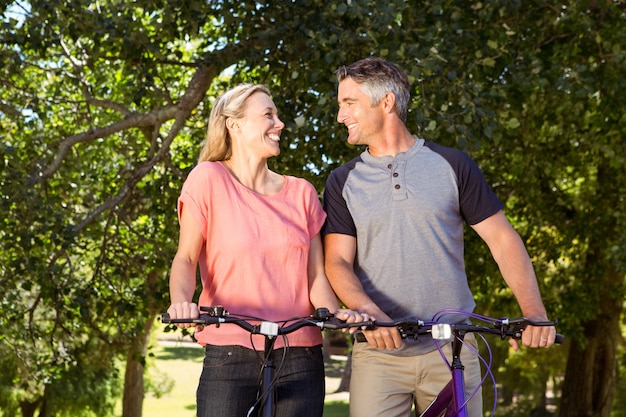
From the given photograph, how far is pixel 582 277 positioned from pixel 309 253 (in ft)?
38.8

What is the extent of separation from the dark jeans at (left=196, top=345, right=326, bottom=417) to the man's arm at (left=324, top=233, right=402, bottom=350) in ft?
0.77

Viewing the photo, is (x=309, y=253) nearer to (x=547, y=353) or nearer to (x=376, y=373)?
(x=376, y=373)

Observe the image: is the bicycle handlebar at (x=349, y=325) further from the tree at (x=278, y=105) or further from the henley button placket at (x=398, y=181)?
the tree at (x=278, y=105)

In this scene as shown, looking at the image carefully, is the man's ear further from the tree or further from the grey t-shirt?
the tree

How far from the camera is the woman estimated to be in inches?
128

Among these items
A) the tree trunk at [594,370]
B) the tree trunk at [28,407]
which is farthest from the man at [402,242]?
the tree trunk at [28,407]

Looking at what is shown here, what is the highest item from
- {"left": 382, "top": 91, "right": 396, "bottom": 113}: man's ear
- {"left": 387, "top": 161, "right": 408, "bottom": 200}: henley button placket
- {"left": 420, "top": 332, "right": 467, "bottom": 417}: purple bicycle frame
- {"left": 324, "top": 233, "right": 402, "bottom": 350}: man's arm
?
{"left": 382, "top": 91, "right": 396, "bottom": 113}: man's ear

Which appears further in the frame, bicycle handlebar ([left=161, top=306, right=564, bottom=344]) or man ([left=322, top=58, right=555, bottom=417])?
man ([left=322, top=58, right=555, bottom=417])

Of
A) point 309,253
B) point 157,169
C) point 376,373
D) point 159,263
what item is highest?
point 157,169

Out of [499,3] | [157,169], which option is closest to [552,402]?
[157,169]

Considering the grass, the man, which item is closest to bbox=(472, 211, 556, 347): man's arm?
the man

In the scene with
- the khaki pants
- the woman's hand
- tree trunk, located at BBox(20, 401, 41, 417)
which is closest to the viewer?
the woman's hand

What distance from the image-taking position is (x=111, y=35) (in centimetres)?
825

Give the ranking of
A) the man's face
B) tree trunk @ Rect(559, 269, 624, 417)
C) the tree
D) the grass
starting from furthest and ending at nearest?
the grass
tree trunk @ Rect(559, 269, 624, 417)
the tree
the man's face
